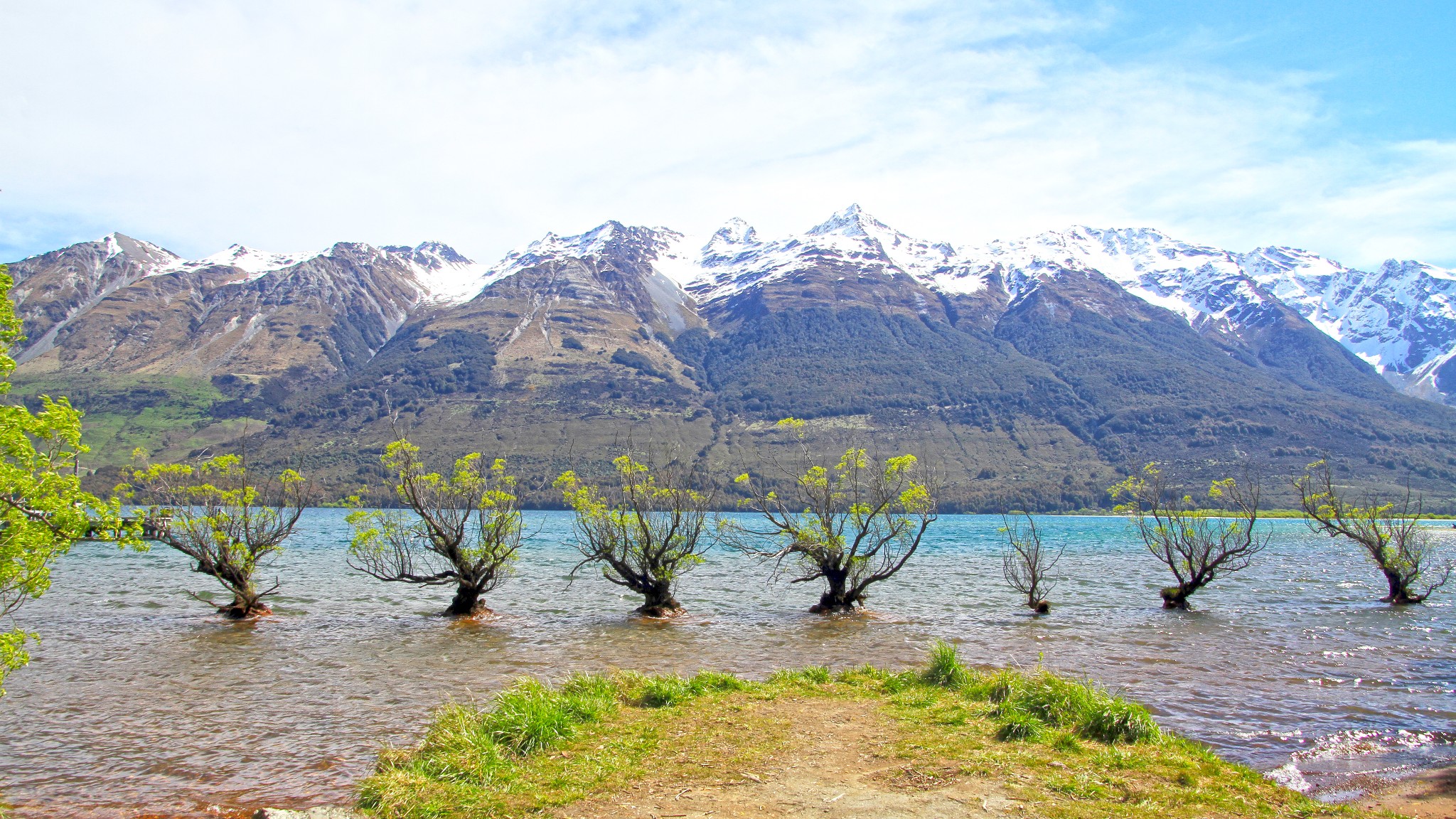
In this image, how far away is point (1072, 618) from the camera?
121 ft

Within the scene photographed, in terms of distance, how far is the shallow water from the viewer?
15977mm

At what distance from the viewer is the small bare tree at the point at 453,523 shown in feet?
113

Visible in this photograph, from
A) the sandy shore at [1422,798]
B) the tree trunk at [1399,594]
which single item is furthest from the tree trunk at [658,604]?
the tree trunk at [1399,594]

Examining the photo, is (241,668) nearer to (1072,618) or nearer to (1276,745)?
(1276,745)

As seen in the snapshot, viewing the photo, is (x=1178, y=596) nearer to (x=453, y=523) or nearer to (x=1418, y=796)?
(x=1418, y=796)

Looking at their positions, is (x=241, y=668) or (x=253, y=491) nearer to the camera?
(x=241, y=668)

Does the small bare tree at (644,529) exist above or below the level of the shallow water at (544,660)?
above

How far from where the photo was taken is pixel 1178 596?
132 ft

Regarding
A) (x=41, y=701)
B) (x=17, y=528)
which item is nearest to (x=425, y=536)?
(x=41, y=701)

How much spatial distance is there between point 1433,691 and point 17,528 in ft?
102

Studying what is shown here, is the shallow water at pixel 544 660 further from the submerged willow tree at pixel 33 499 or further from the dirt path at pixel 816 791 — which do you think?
the dirt path at pixel 816 791

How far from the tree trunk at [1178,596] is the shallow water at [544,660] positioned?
1.15 metres

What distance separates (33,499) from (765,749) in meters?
11.4

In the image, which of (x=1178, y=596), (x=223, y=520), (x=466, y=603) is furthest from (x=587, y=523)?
(x=1178, y=596)
